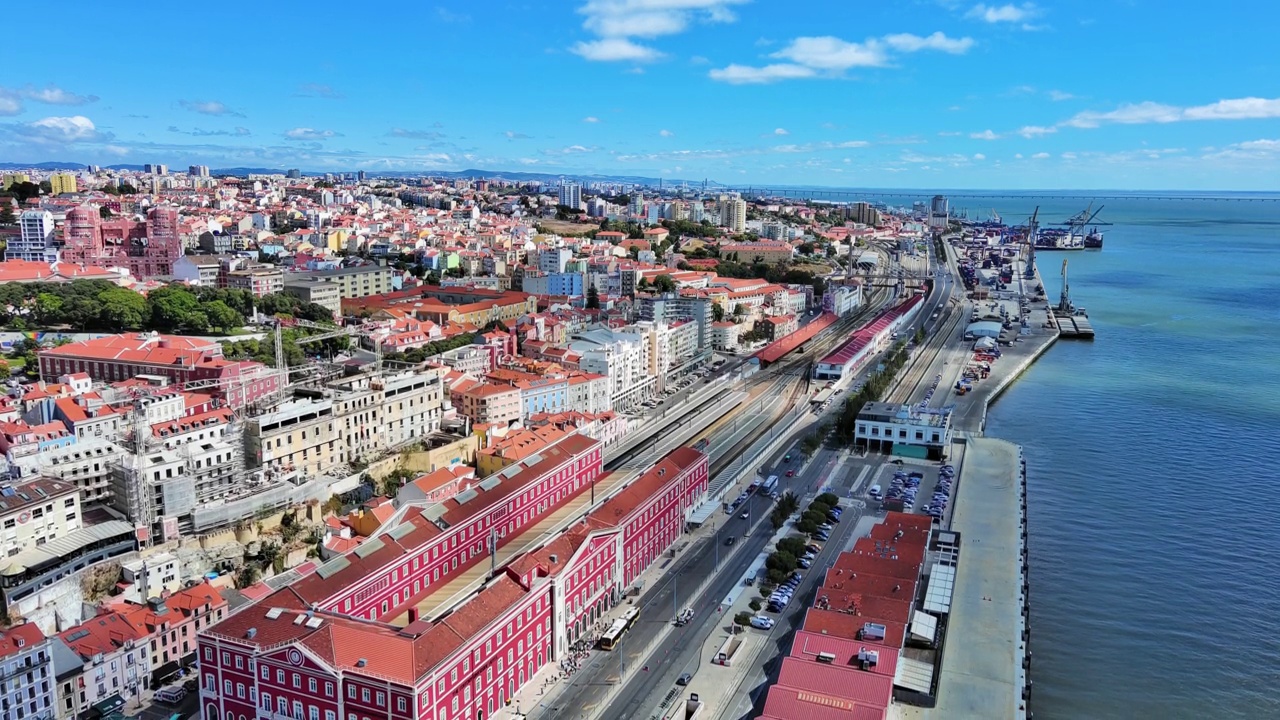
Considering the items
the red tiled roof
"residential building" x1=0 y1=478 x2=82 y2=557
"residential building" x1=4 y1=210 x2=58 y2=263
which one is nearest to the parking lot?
the red tiled roof

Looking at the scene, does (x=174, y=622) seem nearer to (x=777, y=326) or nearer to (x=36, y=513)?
(x=36, y=513)

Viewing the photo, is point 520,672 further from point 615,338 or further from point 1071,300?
point 1071,300

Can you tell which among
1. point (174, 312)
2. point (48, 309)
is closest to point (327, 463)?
point (174, 312)

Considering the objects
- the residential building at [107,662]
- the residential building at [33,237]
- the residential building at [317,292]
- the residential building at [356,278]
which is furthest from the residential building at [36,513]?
the residential building at [33,237]

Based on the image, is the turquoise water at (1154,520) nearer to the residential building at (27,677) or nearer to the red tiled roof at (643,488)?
the red tiled roof at (643,488)

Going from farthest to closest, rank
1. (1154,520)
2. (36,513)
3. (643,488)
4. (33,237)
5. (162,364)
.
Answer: (33,237), (162,364), (1154,520), (643,488), (36,513)

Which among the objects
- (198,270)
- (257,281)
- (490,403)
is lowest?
(490,403)
